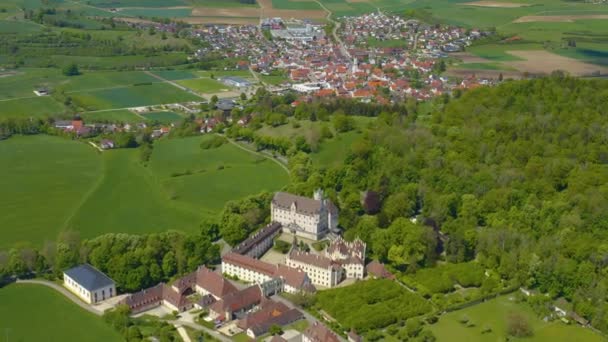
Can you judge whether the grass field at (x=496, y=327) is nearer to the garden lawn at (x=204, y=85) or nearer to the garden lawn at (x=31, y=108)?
the garden lawn at (x=31, y=108)

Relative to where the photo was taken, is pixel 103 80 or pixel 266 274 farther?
pixel 103 80

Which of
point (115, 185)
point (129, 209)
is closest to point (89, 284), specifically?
point (129, 209)

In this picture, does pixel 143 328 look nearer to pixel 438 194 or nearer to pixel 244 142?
pixel 438 194

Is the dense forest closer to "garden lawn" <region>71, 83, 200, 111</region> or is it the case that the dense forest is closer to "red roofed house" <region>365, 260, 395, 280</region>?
"red roofed house" <region>365, 260, 395, 280</region>

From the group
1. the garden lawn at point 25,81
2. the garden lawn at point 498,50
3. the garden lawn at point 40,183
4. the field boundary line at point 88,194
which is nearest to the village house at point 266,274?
the field boundary line at point 88,194

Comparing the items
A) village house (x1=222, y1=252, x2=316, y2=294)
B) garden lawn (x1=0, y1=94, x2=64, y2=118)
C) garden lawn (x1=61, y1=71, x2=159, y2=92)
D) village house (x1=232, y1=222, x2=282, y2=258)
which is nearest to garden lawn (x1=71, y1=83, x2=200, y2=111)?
garden lawn (x1=61, y1=71, x2=159, y2=92)

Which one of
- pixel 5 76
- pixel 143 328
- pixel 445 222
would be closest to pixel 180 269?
pixel 143 328

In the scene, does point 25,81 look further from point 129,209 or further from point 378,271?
point 378,271
